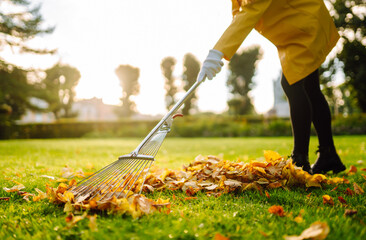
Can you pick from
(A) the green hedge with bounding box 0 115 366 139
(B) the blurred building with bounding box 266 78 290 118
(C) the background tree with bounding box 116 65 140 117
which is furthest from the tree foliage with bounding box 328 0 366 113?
(B) the blurred building with bounding box 266 78 290 118

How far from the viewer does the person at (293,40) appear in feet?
6.09

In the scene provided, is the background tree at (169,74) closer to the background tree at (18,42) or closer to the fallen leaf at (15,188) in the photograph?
the background tree at (18,42)

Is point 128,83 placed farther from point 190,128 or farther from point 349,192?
point 349,192

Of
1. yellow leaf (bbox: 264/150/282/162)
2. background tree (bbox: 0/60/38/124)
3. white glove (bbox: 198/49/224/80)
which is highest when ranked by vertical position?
background tree (bbox: 0/60/38/124)

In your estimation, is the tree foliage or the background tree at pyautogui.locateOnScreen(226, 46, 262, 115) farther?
the background tree at pyautogui.locateOnScreen(226, 46, 262, 115)

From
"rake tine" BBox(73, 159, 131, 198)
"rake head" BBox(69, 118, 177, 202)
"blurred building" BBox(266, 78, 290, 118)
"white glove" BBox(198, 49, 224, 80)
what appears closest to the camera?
"rake head" BBox(69, 118, 177, 202)

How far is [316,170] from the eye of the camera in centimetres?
229

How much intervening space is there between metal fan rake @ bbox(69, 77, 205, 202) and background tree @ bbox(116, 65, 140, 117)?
3643 cm

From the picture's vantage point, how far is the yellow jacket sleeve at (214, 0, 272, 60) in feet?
6.05

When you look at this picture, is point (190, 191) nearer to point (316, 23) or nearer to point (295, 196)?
point (295, 196)

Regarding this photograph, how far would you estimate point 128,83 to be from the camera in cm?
3803

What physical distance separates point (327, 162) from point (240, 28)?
1.39 m

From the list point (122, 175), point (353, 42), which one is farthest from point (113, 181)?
point (353, 42)

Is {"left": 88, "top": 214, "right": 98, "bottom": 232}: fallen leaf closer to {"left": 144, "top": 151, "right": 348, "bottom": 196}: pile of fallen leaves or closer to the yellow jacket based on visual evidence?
{"left": 144, "top": 151, "right": 348, "bottom": 196}: pile of fallen leaves
